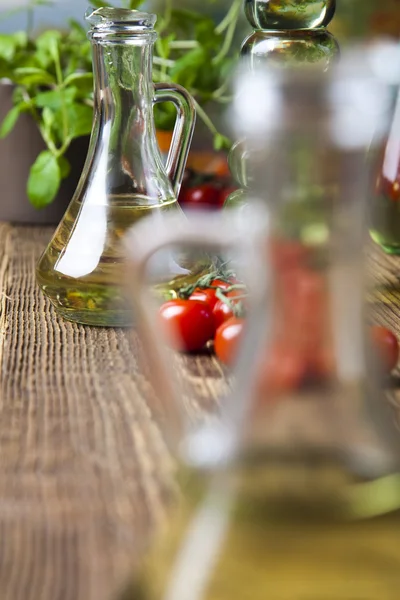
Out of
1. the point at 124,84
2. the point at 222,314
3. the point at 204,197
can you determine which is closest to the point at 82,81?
the point at 204,197

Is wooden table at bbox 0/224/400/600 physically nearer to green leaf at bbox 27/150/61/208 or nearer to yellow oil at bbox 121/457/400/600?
yellow oil at bbox 121/457/400/600

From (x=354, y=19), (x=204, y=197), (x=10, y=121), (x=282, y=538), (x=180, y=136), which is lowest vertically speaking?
(x=354, y=19)

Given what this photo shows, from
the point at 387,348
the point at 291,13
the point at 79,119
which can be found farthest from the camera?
the point at 79,119

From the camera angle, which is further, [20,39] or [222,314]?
[20,39]

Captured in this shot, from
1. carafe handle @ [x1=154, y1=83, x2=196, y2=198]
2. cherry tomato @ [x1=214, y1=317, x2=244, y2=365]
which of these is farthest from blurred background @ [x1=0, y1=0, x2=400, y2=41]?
cherry tomato @ [x1=214, y1=317, x2=244, y2=365]

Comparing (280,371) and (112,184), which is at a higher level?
(280,371)

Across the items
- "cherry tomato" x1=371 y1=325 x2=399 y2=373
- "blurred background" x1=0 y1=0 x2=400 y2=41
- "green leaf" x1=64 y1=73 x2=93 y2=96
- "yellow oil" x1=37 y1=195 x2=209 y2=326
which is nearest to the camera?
"cherry tomato" x1=371 y1=325 x2=399 y2=373

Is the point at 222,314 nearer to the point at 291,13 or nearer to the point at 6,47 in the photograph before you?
the point at 291,13
